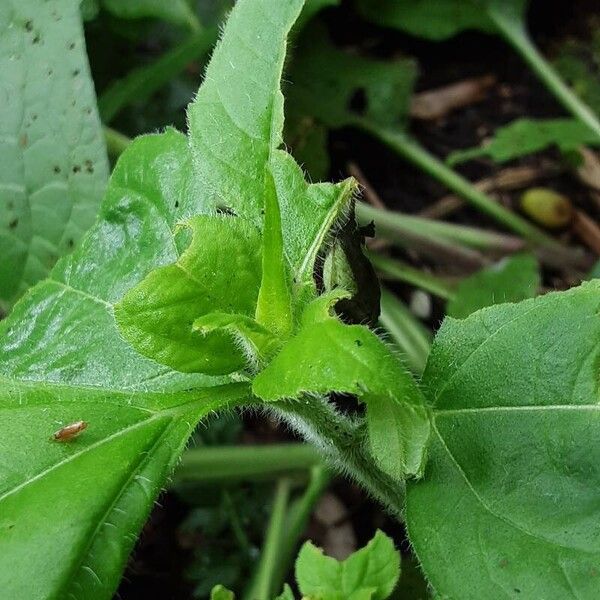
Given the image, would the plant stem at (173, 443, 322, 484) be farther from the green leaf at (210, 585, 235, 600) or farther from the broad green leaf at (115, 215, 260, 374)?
the broad green leaf at (115, 215, 260, 374)

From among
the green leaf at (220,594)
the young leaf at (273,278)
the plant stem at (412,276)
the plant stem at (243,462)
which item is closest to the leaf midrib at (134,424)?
the young leaf at (273,278)

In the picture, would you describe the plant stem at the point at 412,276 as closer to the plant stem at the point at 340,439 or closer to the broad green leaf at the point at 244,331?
the plant stem at the point at 340,439

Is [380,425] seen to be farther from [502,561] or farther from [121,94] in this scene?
[121,94]

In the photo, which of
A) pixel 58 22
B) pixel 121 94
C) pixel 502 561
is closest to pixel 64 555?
pixel 502 561

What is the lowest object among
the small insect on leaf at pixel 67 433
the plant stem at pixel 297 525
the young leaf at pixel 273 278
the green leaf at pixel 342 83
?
the plant stem at pixel 297 525

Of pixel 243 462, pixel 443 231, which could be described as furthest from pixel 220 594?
pixel 443 231

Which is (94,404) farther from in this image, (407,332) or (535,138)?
(535,138)
